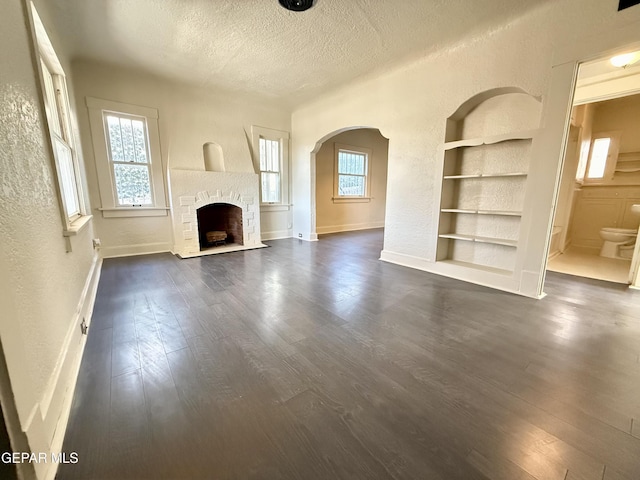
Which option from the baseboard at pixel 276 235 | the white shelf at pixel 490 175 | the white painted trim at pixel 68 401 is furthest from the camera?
the baseboard at pixel 276 235

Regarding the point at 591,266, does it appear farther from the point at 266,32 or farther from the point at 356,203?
the point at 266,32

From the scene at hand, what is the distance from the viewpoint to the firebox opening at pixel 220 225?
5.00 m

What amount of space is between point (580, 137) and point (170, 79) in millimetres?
6691

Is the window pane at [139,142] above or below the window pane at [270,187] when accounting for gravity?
above

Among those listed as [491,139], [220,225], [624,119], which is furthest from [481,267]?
[220,225]

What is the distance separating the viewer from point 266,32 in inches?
110

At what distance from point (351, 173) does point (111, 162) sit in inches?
211

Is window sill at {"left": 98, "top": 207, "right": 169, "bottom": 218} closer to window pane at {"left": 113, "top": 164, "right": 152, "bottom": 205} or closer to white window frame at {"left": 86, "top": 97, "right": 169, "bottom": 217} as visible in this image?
white window frame at {"left": 86, "top": 97, "right": 169, "bottom": 217}

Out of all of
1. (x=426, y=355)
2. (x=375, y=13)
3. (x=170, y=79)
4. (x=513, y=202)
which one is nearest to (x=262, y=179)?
(x=170, y=79)

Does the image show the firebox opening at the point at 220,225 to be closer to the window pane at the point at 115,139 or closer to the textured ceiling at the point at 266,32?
the window pane at the point at 115,139

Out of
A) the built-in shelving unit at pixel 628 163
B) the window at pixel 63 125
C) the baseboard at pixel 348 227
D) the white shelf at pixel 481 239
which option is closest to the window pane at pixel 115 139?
the window at pixel 63 125

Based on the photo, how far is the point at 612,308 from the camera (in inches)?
96.7

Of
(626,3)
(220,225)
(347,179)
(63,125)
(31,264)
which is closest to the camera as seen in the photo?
(31,264)

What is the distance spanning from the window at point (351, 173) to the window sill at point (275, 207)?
1.66m
